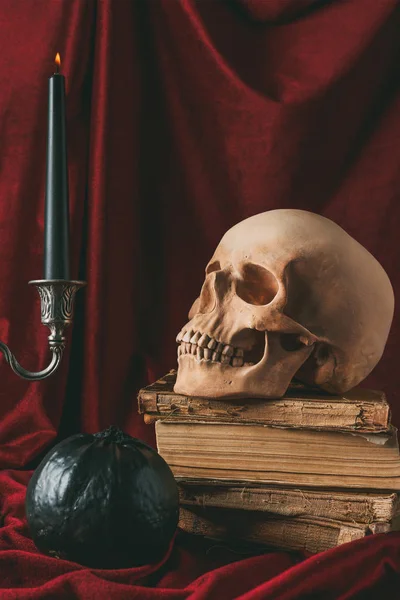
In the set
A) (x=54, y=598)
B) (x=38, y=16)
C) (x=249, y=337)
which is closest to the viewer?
(x=54, y=598)

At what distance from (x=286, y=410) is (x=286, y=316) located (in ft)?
0.68

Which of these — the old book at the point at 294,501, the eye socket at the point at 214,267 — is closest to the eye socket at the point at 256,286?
the eye socket at the point at 214,267

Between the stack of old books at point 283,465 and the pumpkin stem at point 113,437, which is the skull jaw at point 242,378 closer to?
the stack of old books at point 283,465

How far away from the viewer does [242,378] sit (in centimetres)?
163

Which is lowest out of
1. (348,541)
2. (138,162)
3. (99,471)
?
(348,541)

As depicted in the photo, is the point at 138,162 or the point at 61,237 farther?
the point at 138,162

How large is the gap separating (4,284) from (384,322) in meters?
1.18

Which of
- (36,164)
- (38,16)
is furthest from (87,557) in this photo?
(38,16)

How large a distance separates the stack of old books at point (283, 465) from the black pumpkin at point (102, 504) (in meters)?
0.21

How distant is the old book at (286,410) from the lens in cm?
158

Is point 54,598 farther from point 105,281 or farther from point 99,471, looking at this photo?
point 105,281

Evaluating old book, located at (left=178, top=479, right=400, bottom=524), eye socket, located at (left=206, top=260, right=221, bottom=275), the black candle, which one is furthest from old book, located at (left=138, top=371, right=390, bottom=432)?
the black candle

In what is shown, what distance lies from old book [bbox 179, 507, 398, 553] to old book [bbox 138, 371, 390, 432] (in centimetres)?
21

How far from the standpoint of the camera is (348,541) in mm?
1575
